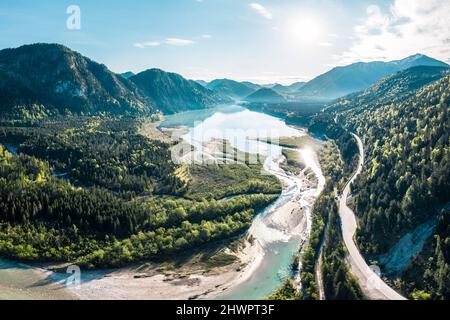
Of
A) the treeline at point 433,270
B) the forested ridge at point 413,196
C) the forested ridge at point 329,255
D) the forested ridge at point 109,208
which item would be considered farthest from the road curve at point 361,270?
the forested ridge at point 109,208

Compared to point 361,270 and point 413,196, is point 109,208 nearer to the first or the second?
point 361,270

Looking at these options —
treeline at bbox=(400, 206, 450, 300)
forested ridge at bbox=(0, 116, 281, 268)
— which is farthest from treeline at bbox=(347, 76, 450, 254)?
forested ridge at bbox=(0, 116, 281, 268)

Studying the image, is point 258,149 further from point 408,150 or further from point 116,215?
point 116,215

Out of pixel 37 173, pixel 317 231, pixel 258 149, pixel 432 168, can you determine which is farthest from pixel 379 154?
pixel 37 173

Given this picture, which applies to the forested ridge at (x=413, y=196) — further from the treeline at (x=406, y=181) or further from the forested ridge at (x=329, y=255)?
the forested ridge at (x=329, y=255)

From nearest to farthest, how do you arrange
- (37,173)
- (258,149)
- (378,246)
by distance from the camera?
(378,246) < (37,173) < (258,149)

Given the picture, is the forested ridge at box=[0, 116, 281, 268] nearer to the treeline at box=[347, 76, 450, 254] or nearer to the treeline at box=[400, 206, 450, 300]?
the treeline at box=[347, 76, 450, 254]
